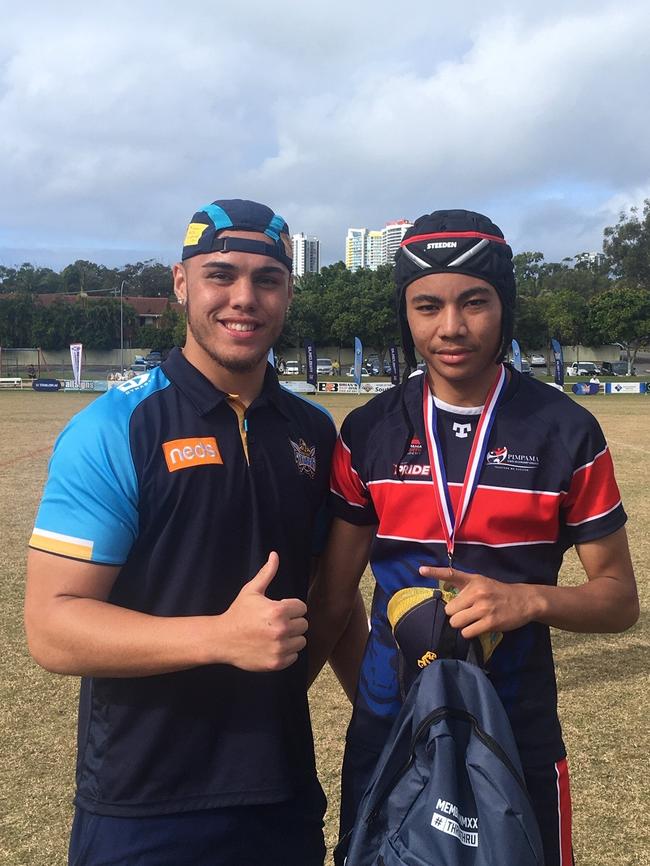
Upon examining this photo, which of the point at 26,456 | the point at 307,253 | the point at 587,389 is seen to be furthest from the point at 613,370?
the point at 307,253

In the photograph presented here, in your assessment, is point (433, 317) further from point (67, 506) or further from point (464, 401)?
point (67, 506)

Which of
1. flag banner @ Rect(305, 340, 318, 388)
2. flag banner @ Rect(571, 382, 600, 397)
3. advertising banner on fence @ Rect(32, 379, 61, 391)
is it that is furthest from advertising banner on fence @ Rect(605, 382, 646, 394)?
advertising banner on fence @ Rect(32, 379, 61, 391)

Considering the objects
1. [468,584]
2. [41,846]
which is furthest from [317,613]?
[41,846]

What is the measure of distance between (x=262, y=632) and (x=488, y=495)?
749 mm

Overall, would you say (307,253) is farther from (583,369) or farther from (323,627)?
(323,627)

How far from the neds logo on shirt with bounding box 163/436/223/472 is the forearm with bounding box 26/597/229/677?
0.42m

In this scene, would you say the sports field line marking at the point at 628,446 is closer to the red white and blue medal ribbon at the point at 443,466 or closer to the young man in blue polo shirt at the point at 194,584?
the red white and blue medal ribbon at the point at 443,466

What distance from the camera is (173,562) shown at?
6.90 feet

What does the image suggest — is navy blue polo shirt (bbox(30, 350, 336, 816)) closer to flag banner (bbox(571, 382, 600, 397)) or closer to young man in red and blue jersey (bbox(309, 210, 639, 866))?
young man in red and blue jersey (bbox(309, 210, 639, 866))

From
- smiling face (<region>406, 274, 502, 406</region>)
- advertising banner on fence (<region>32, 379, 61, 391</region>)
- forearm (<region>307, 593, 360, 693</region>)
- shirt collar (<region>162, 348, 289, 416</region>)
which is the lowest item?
advertising banner on fence (<region>32, 379, 61, 391</region>)

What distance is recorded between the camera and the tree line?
6391cm

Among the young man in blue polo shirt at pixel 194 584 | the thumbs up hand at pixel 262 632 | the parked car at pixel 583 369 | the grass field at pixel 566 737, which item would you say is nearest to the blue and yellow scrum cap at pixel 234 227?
the young man in blue polo shirt at pixel 194 584

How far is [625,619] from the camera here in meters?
2.18

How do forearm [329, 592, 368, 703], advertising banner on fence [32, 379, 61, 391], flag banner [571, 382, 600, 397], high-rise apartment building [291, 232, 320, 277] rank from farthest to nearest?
1. high-rise apartment building [291, 232, 320, 277]
2. advertising banner on fence [32, 379, 61, 391]
3. flag banner [571, 382, 600, 397]
4. forearm [329, 592, 368, 703]
